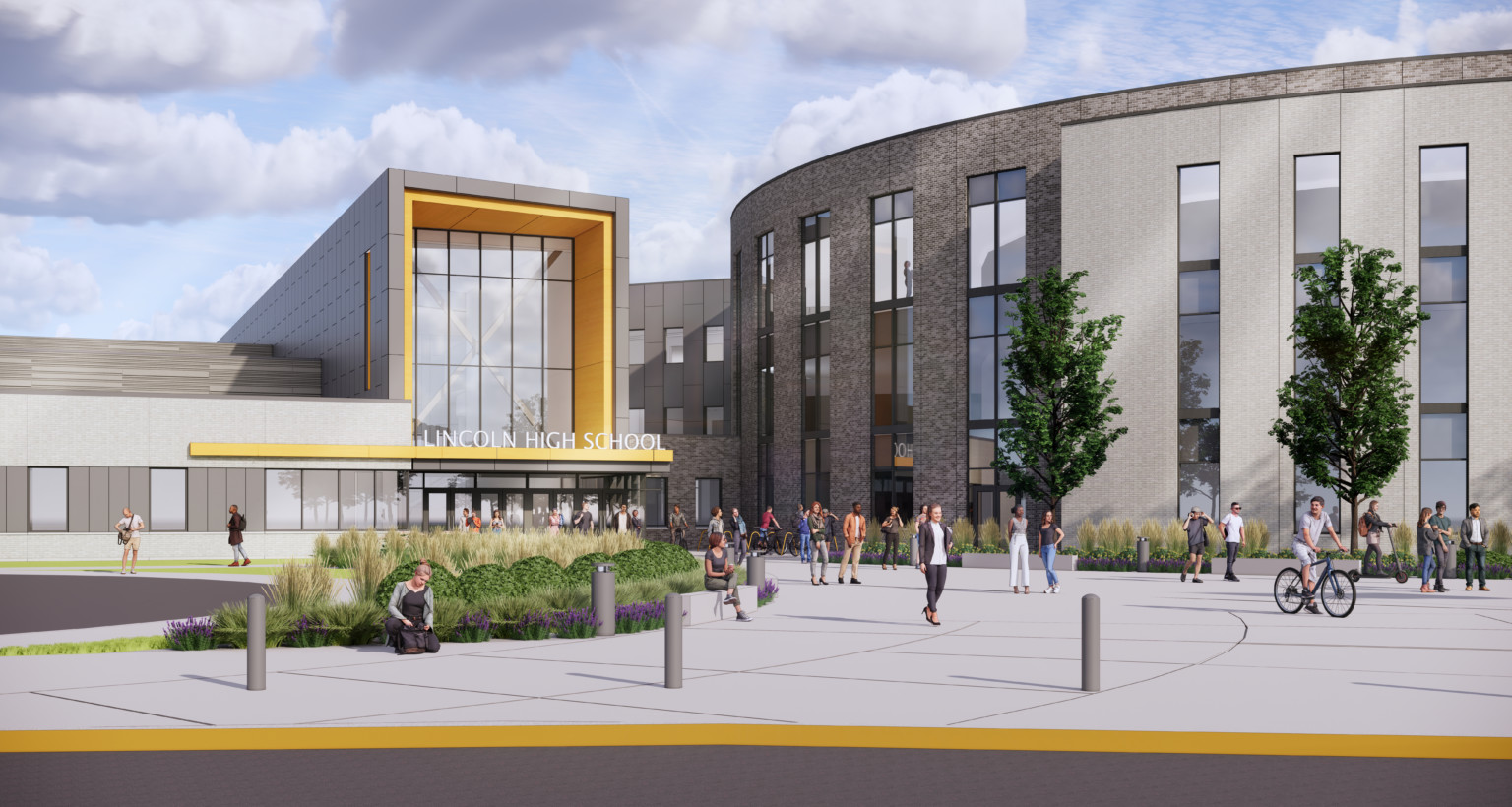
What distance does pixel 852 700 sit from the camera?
36.4 feet

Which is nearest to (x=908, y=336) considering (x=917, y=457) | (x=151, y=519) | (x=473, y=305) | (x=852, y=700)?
(x=917, y=457)

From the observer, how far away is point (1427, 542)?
25141 mm

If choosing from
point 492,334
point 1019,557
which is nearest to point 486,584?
point 1019,557

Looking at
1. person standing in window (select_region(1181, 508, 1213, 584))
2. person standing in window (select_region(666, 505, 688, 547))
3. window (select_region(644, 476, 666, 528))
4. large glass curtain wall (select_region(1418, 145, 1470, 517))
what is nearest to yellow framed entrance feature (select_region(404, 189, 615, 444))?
person standing in window (select_region(666, 505, 688, 547))

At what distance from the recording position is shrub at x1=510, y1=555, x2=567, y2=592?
18062 mm

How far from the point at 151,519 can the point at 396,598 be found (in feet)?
92.5

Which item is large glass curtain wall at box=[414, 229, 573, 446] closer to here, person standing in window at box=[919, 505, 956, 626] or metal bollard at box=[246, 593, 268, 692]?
person standing in window at box=[919, 505, 956, 626]

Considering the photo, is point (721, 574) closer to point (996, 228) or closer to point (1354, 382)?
point (1354, 382)

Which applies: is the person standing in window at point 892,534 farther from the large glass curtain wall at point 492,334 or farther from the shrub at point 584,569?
the large glass curtain wall at point 492,334

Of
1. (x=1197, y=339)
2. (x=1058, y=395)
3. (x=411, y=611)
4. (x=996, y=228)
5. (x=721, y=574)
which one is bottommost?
(x=721, y=574)

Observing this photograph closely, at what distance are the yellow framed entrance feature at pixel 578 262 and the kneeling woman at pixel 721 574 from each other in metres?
27.5

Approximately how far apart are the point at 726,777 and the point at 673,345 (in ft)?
183

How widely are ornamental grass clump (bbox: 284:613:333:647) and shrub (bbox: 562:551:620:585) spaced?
3.88 metres

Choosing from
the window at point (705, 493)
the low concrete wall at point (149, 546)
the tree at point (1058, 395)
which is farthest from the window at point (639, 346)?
the tree at point (1058, 395)
